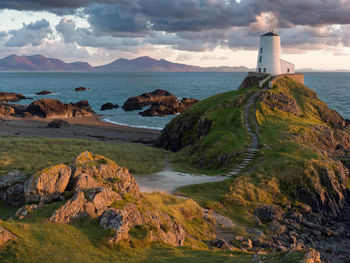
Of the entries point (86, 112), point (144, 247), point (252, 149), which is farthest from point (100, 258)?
point (86, 112)

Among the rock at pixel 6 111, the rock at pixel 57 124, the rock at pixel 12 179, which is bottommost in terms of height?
the rock at pixel 57 124

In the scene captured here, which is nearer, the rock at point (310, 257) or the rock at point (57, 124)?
the rock at point (310, 257)

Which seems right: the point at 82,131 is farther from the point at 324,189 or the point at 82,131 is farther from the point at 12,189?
the point at 12,189

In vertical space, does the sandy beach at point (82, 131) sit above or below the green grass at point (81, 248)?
below

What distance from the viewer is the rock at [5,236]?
1392 cm

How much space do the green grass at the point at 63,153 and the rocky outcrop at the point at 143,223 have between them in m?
19.8

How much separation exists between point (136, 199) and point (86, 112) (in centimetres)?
8834

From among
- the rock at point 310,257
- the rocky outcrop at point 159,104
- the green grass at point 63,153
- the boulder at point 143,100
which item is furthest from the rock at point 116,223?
the boulder at point 143,100

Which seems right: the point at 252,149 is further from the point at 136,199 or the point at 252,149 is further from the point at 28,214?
the point at 28,214

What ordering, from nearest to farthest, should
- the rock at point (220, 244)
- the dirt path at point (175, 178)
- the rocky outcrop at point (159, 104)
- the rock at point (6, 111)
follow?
the rock at point (220, 244)
the dirt path at point (175, 178)
the rock at point (6, 111)
the rocky outcrop at point (159, 104)

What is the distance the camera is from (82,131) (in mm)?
78062

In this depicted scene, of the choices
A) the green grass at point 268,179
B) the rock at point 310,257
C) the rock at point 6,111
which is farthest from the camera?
the rock at point 6,111

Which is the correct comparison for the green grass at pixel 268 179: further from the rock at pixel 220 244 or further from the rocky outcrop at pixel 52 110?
the rocky outcrop at pixel 52 110

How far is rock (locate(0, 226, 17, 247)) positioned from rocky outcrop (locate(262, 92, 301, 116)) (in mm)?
52570
